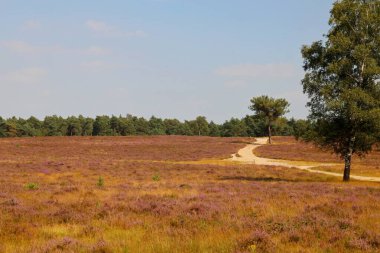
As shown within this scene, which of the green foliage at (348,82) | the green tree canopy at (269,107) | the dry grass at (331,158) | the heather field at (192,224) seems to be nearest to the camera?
the heather field at (192,224)

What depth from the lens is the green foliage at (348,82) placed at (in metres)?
29.0

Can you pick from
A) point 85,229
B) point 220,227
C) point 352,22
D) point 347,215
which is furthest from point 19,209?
point 352,22

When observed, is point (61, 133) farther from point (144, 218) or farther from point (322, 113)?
point (144, 218)

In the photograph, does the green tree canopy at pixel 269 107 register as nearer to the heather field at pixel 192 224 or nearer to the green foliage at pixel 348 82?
the green foliage at pixel 348 82

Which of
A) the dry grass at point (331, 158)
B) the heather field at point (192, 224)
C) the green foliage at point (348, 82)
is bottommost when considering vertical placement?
the dry grass at point (331, 158)

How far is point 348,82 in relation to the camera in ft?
99.1

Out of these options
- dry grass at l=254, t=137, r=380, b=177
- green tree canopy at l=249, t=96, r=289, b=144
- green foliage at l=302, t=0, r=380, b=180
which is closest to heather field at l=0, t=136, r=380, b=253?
green foliage at l=302, t=0, r=380, b=180

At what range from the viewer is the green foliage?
29.0 metres

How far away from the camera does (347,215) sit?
43.1 ft

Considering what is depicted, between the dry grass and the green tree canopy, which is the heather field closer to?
the dry grass

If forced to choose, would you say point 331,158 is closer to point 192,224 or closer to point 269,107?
point 269,107

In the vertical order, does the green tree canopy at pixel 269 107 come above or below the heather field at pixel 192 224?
above

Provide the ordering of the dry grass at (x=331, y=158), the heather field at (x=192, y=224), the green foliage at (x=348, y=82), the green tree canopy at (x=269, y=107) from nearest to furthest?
the heather field at (x=192, y=224)
the green foliage at (x=348, y=82)
the dry grass at (x=331, y=158)
the green tree canopy at (x=269, y=107)

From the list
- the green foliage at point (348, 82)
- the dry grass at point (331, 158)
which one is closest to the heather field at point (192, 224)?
the green foliage at point (348, 82)
